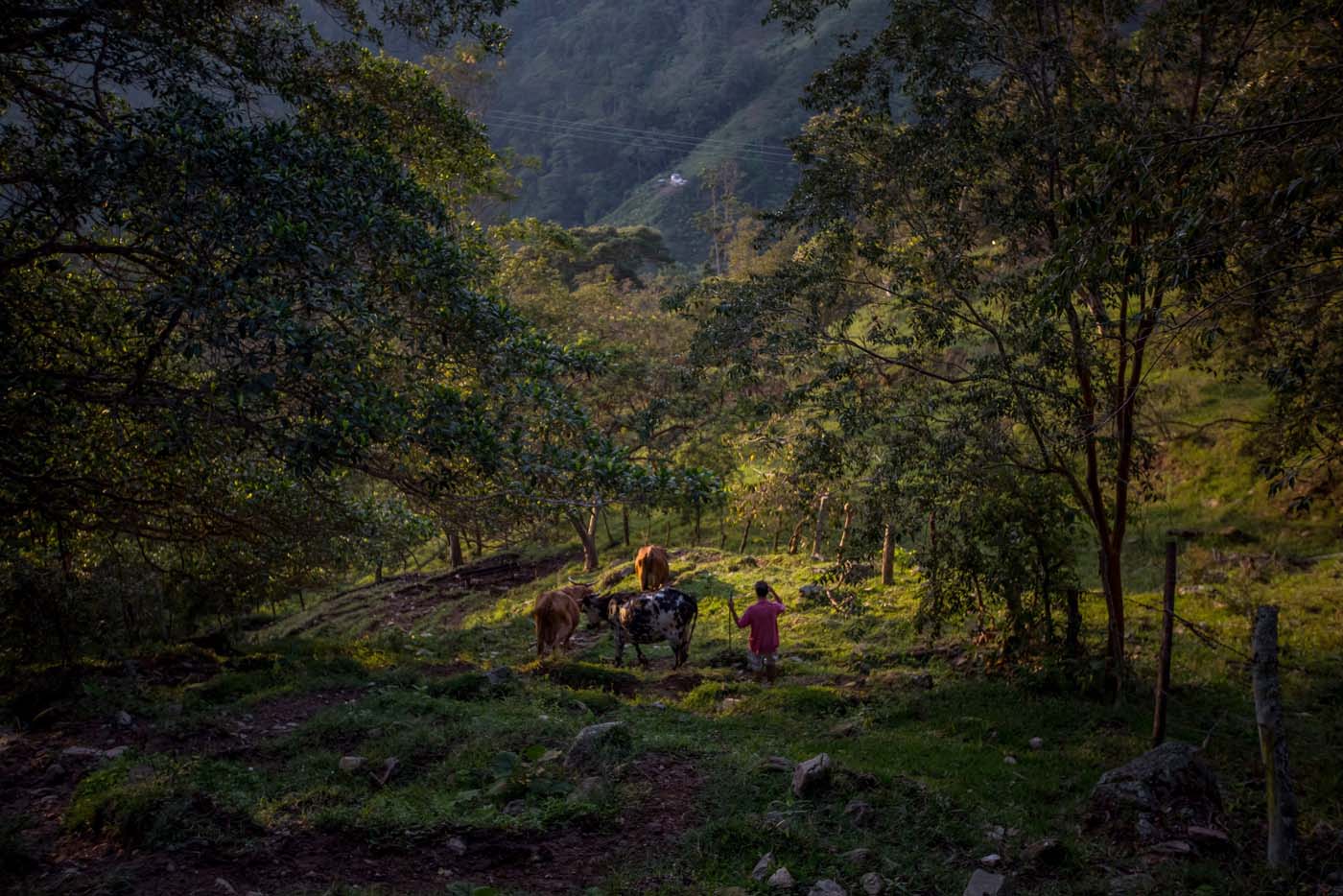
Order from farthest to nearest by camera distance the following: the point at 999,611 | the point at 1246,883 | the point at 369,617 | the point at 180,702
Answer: the point at 369,617 → the point at 999,611 → the point at 180,702 → the point at 1246,883

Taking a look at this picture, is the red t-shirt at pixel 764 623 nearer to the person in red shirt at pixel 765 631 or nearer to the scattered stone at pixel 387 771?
the person in red shirt at pixel 765 631

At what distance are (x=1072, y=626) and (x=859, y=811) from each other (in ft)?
19.1

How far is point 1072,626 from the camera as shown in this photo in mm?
11539

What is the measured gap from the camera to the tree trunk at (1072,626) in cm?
1149

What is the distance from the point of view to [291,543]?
41.2 feet

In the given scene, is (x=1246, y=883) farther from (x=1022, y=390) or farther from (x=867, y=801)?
(x=1022, y=390)

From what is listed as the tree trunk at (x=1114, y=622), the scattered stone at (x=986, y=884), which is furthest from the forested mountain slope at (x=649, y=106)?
the scattered stone at (x=986, y=884)

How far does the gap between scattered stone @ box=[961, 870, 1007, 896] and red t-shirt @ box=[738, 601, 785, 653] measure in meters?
6.56

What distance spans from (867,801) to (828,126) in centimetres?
931

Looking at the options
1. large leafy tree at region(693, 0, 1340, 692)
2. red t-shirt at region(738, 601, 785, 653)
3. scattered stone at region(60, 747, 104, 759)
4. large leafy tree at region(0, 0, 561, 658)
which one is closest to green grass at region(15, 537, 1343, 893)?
red t-shirt at region(738, 601, 785, 653)

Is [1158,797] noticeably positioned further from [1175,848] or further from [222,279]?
[222,279]

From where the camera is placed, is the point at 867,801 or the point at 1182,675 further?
the point at 1182,675

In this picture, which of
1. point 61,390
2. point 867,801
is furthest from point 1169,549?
point 61,390

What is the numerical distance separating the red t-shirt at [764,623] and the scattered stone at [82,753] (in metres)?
8.02
